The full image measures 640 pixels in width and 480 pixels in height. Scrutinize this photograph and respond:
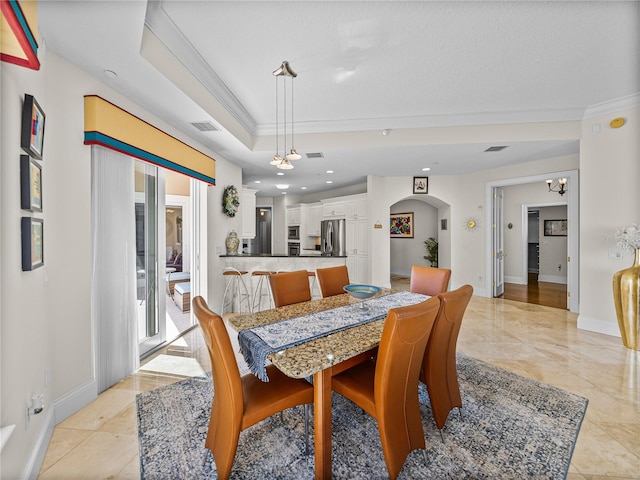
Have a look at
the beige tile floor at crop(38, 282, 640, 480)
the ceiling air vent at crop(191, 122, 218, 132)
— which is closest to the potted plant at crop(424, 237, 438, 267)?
the beige tile floor at crop(38, 282, 640, 480)

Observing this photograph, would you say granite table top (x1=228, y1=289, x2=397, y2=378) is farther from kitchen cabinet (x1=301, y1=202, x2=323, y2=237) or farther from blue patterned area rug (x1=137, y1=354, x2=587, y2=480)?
kitchen cabinet (x1=301, y1=202, x2=323, y2=237)

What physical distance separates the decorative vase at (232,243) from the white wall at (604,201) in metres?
5.17

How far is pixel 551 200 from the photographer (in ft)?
20.4

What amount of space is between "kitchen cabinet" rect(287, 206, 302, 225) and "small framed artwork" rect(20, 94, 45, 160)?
20.5 feet

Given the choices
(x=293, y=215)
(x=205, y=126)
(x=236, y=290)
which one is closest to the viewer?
(x=205, y=126)

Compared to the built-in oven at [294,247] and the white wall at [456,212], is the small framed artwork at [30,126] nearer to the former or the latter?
the white wall at [456,212]

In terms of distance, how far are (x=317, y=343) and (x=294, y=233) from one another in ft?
21.2

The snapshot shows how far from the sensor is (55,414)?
1.88m

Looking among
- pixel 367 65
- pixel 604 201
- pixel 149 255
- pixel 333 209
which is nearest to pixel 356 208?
pixel 333 209

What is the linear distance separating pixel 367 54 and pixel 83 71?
7.56ft

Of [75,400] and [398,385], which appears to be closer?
[398,385]

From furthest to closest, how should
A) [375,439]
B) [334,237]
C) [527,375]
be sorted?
1. [334,237]
2. [527,375]
3. [375,439]

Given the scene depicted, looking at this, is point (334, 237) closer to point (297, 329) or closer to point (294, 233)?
point (294, 233)

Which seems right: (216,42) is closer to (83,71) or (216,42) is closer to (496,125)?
(83,71)
